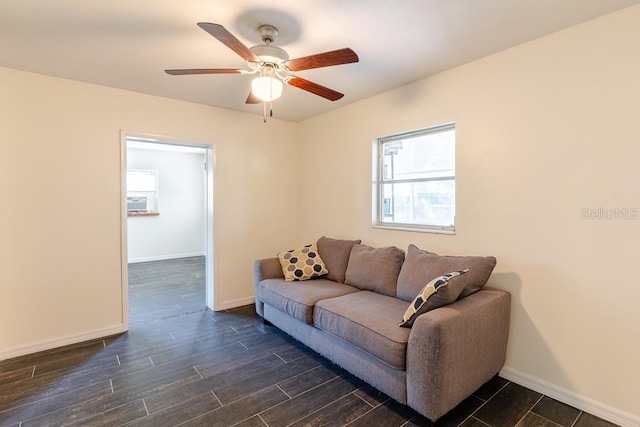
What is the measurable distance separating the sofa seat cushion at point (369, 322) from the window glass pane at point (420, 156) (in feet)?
4.15

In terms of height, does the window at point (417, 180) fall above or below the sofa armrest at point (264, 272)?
above

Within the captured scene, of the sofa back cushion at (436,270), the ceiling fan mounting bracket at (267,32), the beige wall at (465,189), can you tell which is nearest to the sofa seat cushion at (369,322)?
the sofa back cushion at (436,270)

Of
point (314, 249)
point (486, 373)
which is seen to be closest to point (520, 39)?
point (486, 373)

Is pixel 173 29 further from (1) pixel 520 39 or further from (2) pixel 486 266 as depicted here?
(2) pixel 486 266

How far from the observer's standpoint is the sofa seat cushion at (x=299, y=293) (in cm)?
267

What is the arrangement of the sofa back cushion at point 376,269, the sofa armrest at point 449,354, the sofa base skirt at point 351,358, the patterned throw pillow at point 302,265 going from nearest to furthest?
the sofa armrest at point 449,354, the sofa base skirt at point 351,358, the sofa back cushion at point 376,269, the patterned throw pillow at point 302,265

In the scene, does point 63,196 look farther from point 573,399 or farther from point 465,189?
point 573,399

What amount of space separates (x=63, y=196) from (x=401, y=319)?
10.3 ft

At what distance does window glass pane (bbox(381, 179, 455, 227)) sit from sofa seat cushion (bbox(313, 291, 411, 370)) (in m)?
0.89

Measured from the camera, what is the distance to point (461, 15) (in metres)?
1.92

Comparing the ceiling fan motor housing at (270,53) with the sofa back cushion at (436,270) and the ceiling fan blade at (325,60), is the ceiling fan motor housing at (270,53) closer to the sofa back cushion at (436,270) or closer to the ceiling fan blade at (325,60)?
the ceiling fan blade at (325,60)

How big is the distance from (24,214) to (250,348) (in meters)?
2.29

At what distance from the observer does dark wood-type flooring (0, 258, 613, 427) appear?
6.37ft

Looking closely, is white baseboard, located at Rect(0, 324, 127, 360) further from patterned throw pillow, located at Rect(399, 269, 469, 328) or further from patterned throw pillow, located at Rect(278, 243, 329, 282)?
patterned throw pillow, located at Rect(399, 269, 469, 328)
